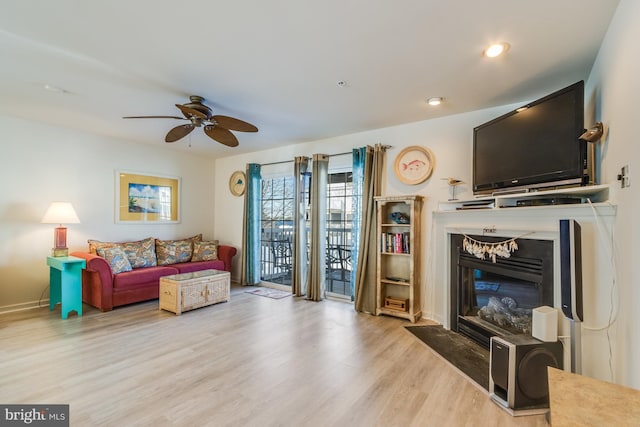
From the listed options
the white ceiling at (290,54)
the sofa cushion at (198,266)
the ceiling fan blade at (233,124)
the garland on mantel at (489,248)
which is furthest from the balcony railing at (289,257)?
the ceiling fan blade at (233,124)

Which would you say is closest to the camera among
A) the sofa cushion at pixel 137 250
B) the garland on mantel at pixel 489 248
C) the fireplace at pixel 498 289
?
the fireplace at pixel 498 289

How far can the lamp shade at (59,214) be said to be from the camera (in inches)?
142

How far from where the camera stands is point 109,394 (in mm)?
2023

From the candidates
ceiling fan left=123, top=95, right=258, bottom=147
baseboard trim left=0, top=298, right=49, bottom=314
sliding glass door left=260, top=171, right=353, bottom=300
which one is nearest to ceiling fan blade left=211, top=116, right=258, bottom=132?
ceiling fan left=123, top=95, right=258, bottom=147

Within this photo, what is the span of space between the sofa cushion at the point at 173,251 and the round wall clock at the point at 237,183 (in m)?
1.27

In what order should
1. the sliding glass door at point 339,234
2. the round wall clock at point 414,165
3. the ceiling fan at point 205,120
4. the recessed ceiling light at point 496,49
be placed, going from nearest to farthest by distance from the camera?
the recessed ceiling light at point 496,49, the ceiling fan at point 205,120, the round wall clock at point 414,165, the sliding glass door at point 339,234

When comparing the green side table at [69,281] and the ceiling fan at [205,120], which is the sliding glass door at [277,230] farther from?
the green side table at [69,281]

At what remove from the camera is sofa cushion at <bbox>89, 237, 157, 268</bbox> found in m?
4.15

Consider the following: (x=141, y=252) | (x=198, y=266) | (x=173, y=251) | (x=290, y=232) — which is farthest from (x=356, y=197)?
(x=141, y=252)

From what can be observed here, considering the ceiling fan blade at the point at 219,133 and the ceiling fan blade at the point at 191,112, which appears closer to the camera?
the ceiling fan blade at the point at 191,112

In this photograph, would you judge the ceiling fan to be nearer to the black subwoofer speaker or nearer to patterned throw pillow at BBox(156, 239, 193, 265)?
patterned throw pillow at BBox(156, 239, 193, 265)

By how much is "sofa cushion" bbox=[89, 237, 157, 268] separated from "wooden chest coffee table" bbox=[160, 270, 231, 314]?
79 cm

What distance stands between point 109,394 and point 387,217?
10.6 ft

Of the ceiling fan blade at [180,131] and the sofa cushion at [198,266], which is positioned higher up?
the ceiling fan blade at [180,131]
